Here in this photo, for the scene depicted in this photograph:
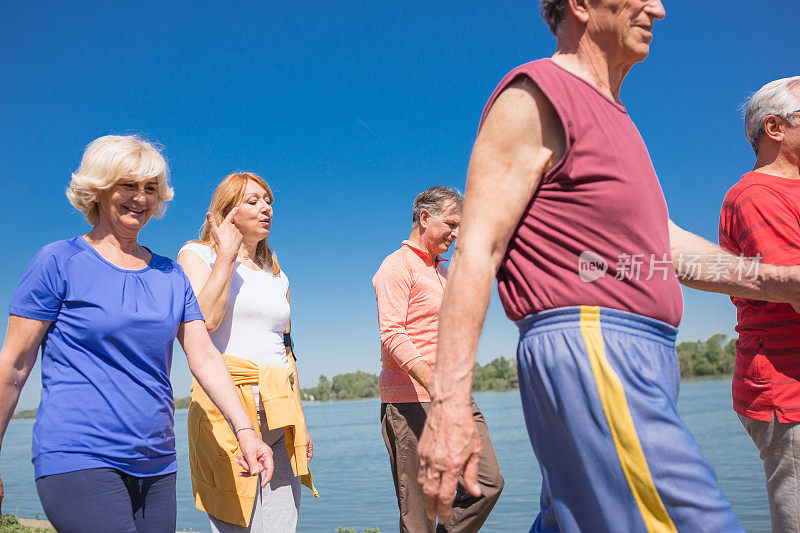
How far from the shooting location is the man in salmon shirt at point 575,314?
1328 mm

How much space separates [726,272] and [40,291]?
2.43 m

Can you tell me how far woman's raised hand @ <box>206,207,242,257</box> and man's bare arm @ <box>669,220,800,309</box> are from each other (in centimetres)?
213

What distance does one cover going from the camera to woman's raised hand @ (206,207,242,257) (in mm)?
3385

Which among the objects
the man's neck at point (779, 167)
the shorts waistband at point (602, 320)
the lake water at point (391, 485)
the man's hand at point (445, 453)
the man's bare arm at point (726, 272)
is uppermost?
the man's neck at point (779, 167)

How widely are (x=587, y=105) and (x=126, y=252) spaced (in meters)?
2.07

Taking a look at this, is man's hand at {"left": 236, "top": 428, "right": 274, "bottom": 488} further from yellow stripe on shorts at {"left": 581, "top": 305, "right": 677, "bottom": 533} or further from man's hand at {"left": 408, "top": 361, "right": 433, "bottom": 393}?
yellow stripe on shorts at {"left": 581, "top": 305, "right": 677, "bottom": 533}

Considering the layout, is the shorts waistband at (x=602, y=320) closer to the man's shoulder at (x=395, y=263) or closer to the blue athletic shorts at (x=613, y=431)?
the blue athletic shorts at (x=613, y=431)

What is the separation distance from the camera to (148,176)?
279cm

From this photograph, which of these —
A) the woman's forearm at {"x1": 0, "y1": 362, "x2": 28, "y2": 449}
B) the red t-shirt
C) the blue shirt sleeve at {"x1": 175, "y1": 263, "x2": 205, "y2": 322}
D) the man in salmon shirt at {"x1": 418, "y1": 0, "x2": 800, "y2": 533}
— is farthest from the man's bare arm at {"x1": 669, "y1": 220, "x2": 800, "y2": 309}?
the woman's forearm at {"x1": 0, "y1": 362, "x2": 28, "y2": 449}

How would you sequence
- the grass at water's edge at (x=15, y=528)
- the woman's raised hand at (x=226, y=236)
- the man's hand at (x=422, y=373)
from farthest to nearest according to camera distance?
the grass at water's edge at (x=15, y=528)
the man's hand at (x=422, y=373)
the woman's raised hand at (x=226, y=236)

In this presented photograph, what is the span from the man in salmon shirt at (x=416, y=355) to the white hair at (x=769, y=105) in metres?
1.92

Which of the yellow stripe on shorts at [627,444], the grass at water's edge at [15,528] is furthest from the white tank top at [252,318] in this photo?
the grass at water's edge at [15,528]

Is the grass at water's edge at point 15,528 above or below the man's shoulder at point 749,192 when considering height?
below

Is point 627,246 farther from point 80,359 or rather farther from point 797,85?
point 80,359
